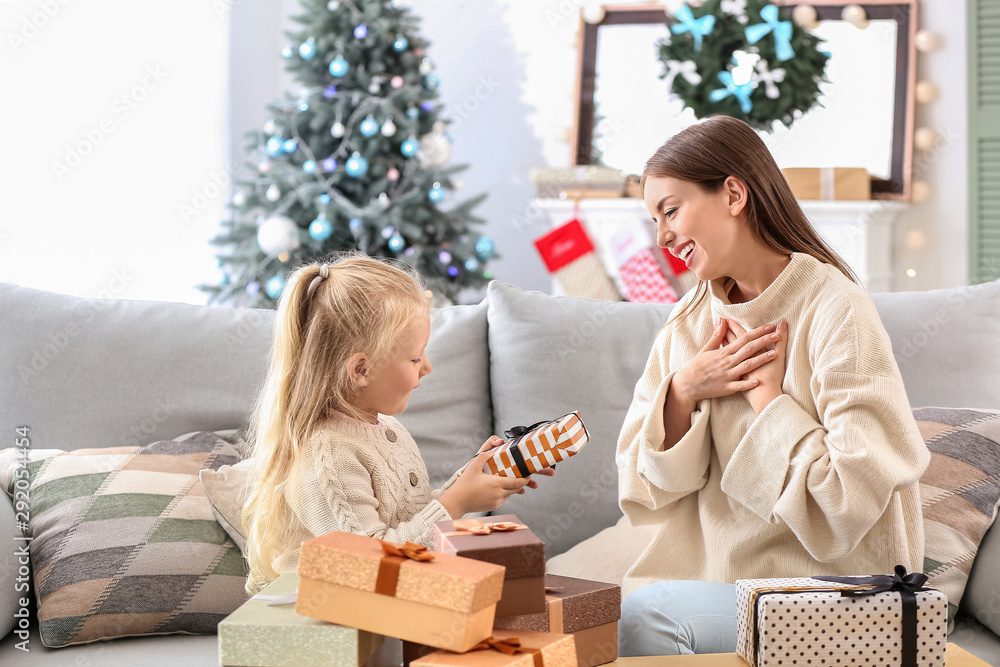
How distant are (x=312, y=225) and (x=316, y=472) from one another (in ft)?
7.30

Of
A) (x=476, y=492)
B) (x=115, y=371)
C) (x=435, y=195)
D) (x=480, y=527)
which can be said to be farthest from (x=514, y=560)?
(x=435, y=195)

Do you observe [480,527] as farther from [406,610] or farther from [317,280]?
[317,280]

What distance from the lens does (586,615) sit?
3.44 feet

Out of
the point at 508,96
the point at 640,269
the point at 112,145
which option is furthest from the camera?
the point at 508,96

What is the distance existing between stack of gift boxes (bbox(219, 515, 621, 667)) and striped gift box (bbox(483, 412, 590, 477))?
33 centimetres

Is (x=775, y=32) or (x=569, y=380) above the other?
(x=775, y=32)

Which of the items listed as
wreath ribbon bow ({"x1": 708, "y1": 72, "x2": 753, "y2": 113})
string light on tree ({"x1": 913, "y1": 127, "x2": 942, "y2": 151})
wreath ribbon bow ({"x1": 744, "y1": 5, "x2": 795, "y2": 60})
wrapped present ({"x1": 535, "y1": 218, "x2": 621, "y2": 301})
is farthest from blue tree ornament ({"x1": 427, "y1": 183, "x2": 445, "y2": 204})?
string light on tree ({"x1": 913, "y1": 127, "x2": 942, "y2": 151})

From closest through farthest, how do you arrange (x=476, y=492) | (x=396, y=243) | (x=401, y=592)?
1. (x=401, y=592)
2. (x=476, y=492)
3. (x=396, y=243)

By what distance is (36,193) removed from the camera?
3.21 m

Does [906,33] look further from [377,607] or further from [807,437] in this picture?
[377,607]

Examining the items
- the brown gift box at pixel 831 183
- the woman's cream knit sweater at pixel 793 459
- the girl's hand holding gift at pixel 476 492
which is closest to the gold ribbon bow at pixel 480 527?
the girl's hand holding gift at pixel 476 492

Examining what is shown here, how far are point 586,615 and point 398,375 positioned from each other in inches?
17.4

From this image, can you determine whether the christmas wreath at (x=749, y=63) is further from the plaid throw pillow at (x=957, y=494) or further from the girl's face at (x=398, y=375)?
the girl's face at (x=398, y=375)

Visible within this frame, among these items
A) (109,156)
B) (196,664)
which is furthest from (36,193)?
(196,664)
